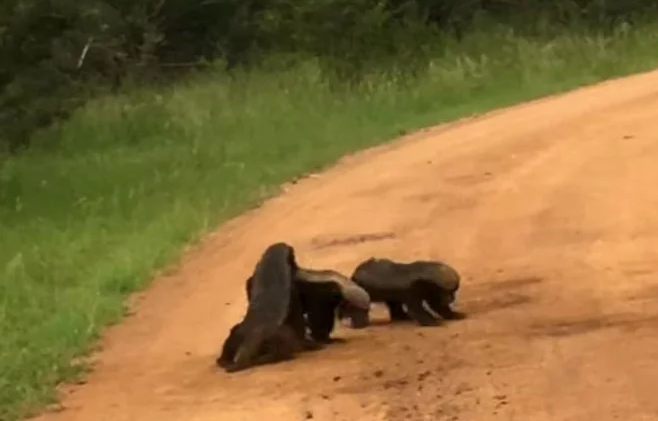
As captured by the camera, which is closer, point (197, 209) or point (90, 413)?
point (90, 413)

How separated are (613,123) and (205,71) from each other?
1222 cm

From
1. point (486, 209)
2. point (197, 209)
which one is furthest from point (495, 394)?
point (197, 209)

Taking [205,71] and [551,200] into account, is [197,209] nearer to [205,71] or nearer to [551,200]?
[551,200]

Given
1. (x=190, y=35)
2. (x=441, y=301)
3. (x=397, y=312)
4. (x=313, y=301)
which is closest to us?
(x=313, y=301)

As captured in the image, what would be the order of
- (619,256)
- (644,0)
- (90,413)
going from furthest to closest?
(644,0) → (619,256) → (90,413)

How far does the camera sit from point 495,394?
20.1ft

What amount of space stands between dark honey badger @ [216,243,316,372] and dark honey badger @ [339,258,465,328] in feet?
1.09

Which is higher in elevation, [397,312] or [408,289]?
[408,289]

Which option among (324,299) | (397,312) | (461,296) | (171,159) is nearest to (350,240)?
(461,296)

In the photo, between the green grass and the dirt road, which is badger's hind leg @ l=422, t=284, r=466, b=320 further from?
the green grass

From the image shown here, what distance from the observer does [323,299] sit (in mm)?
7613

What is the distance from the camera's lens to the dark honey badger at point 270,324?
7246 millimetres

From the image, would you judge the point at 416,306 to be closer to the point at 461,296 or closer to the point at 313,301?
the point at 461,296

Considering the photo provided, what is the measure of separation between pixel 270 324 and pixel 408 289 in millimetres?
882
